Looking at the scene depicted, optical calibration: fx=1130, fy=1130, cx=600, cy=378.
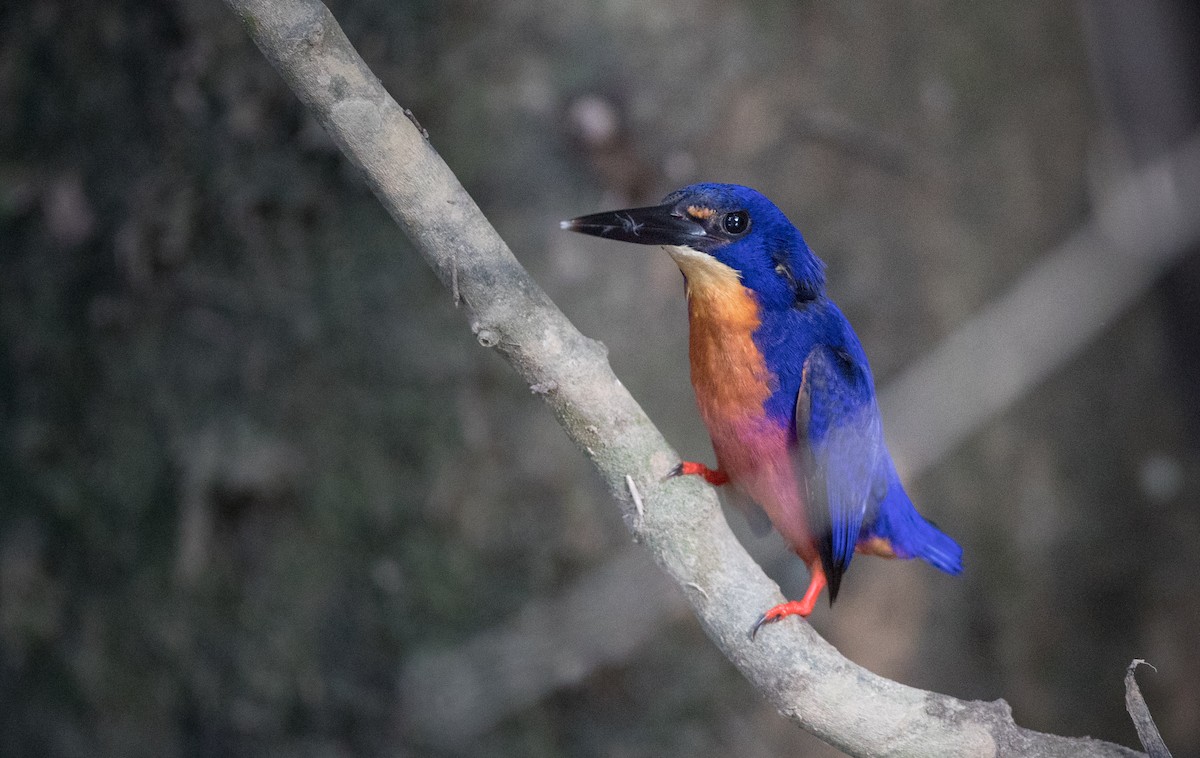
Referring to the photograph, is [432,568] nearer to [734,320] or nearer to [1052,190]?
[734,320]

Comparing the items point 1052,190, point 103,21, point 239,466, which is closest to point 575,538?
point 239,466

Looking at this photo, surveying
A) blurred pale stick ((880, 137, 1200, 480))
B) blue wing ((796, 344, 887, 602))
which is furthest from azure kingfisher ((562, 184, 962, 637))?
blurred pale stick ((880, 137, 1200, 480))

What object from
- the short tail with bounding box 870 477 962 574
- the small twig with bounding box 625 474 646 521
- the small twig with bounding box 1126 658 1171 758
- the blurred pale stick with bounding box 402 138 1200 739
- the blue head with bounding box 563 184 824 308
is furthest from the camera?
the blurred pale stick with bounding box 402 138 1200 739

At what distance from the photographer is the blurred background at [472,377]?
2883 mm

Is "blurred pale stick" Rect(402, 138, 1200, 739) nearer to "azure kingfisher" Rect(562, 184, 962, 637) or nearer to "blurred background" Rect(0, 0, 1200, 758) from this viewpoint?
"blurred background" Rect(0, 0, 1200, 758)

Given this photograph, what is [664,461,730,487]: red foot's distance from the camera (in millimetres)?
1712

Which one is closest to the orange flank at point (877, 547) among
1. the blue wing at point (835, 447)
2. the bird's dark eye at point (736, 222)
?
the blue wing at point (835, 447)

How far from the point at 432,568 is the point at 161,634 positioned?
3.04 feet

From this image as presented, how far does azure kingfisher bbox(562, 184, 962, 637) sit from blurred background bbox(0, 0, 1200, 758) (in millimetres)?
977

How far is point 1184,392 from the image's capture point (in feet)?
12.8

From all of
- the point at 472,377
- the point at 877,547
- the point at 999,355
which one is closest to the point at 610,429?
the point at 877,547

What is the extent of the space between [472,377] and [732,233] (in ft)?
5.18

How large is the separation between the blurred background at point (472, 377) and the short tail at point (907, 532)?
0.92m

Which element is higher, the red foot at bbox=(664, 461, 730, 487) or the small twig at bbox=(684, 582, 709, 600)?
the red foot at bbox=(664, 461, 730, 487)
